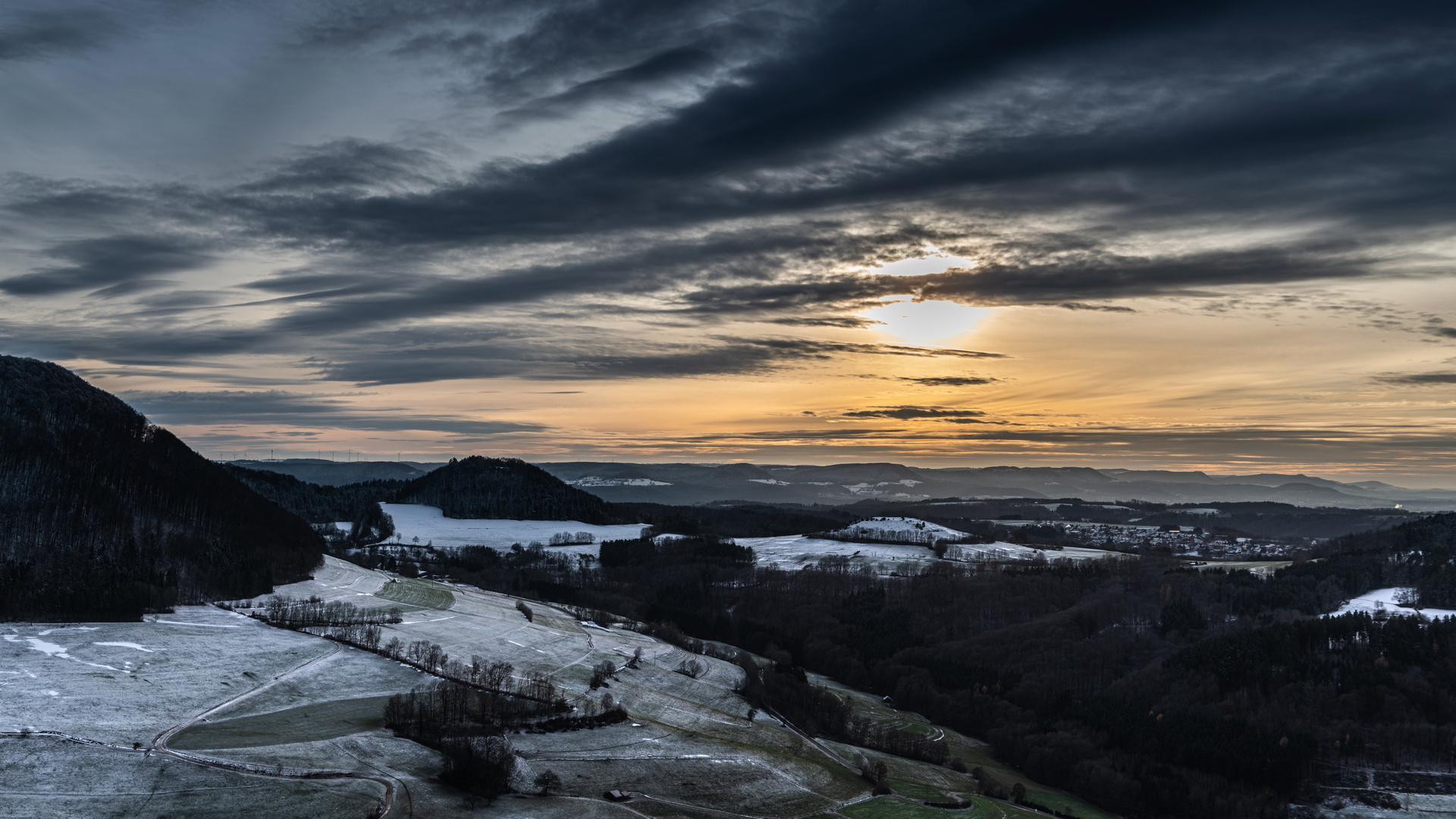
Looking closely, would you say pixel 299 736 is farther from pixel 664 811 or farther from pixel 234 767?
pixel 664 811

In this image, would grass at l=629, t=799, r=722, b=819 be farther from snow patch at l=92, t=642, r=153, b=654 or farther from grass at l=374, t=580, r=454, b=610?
grass at l=374, t=580, r=454, b=610

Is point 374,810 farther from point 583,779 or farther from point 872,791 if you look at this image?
point 872,791

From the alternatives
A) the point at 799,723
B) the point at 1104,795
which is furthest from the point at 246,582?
the point at 1104,795

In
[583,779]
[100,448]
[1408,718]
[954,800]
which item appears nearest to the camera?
[583,779]

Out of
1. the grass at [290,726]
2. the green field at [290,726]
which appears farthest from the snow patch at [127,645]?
the grass at [290,726]

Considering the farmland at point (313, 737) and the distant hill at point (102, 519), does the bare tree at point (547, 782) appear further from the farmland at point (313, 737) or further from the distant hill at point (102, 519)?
the distant hill at point (102, 519)

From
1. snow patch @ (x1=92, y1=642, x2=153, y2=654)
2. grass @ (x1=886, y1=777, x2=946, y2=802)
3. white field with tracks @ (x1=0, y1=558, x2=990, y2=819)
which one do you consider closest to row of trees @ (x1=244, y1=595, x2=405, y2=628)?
white field with tracks @ (x1=0, y1=558, x2=990, y2=819)
